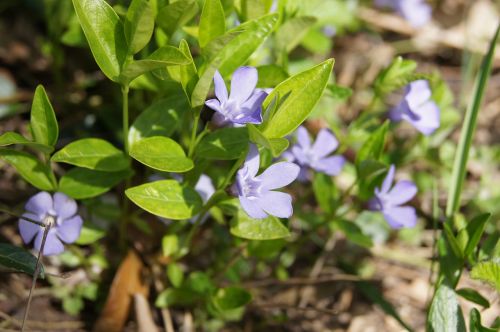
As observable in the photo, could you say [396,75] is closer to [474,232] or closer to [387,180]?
[387,180]

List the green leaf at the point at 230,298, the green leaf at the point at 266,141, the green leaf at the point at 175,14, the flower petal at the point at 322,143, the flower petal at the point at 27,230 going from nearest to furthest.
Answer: the green leaf at the point at 266,141 → the green leaf at the point at 175,14 → the flower petal at the point at 27,230 → the green leaf at the point at 230,298 → the flower petal at the point at 322,143

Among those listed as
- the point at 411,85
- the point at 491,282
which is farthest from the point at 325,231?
the point at 491,282

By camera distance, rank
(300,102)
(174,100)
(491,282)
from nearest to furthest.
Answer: (300,102)
(491,282)
(174,100)

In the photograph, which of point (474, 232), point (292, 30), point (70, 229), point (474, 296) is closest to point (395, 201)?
point (474, 232)

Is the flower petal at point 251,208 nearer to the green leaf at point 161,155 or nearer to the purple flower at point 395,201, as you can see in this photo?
the green leaf at point 161,155

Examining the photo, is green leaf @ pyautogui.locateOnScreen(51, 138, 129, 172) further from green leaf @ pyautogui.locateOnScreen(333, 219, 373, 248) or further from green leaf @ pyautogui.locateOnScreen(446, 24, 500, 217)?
green leaf @ pyautogui.locateOnScreen(446, 24, 500, 217)

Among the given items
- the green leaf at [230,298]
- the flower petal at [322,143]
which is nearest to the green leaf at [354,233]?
the flower petal at [322,143]

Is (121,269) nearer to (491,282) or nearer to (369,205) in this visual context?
(369,205)
